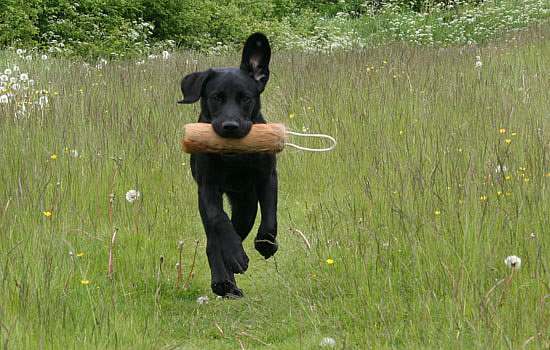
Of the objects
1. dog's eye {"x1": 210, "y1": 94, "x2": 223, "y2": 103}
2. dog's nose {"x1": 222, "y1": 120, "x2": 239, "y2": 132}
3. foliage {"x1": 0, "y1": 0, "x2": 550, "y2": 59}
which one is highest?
dog's eye {"x1": 210, "y1": 94, "x2": 223, "y2": 103}

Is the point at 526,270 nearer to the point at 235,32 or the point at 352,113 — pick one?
the point at 352,113

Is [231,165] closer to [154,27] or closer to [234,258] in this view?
[234,258]

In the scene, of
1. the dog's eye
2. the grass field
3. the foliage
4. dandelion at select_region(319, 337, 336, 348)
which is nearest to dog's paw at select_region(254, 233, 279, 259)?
the grass field

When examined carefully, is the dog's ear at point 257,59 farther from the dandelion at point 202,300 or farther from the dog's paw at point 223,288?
the dandelion at point 202,300

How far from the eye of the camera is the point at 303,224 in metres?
5.11

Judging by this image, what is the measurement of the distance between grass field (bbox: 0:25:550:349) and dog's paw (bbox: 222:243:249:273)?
0.82 feet

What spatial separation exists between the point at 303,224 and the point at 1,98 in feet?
9.93

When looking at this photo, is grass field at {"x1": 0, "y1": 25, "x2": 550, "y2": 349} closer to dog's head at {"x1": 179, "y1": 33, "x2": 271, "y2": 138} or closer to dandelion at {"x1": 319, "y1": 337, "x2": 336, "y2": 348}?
dandelion at {"x1": 319, "y1": 337, "x2": 336, "y2": 348}

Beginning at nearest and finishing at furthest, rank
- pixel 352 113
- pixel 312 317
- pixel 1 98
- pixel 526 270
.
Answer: pixel 526 270, pixel 312 317, pixel 1 98, pixel 352 113

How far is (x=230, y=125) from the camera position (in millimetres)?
3750

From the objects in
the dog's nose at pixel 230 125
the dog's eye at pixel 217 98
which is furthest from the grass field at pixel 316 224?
the dog's eye at pixel 217 98

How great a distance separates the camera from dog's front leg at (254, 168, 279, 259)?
160 inches

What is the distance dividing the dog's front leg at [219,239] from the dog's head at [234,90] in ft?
1.53

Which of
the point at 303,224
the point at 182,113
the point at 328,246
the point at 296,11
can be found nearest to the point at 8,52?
the point at 182,113
